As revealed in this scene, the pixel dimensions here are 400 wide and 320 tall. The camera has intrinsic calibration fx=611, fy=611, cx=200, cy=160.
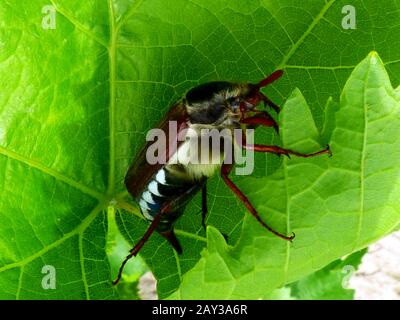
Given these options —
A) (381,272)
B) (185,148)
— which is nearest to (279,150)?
(185,148)

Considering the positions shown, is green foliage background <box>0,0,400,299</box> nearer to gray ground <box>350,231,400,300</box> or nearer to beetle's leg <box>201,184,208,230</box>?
beetle's leg <box>201,184,208,230</box>

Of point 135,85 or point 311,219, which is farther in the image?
point 135,85

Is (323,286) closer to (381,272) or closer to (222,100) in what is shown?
(222,100)

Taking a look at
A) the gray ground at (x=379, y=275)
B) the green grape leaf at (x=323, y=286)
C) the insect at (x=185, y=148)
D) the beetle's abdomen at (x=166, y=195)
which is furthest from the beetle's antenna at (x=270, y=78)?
the gray ground at (x=379, y=275)

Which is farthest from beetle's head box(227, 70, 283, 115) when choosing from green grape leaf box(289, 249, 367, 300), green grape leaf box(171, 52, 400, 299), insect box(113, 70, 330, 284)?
green grape leaf box(289, 249, 367, 300)

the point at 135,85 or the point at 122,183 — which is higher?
the point at 135,85
